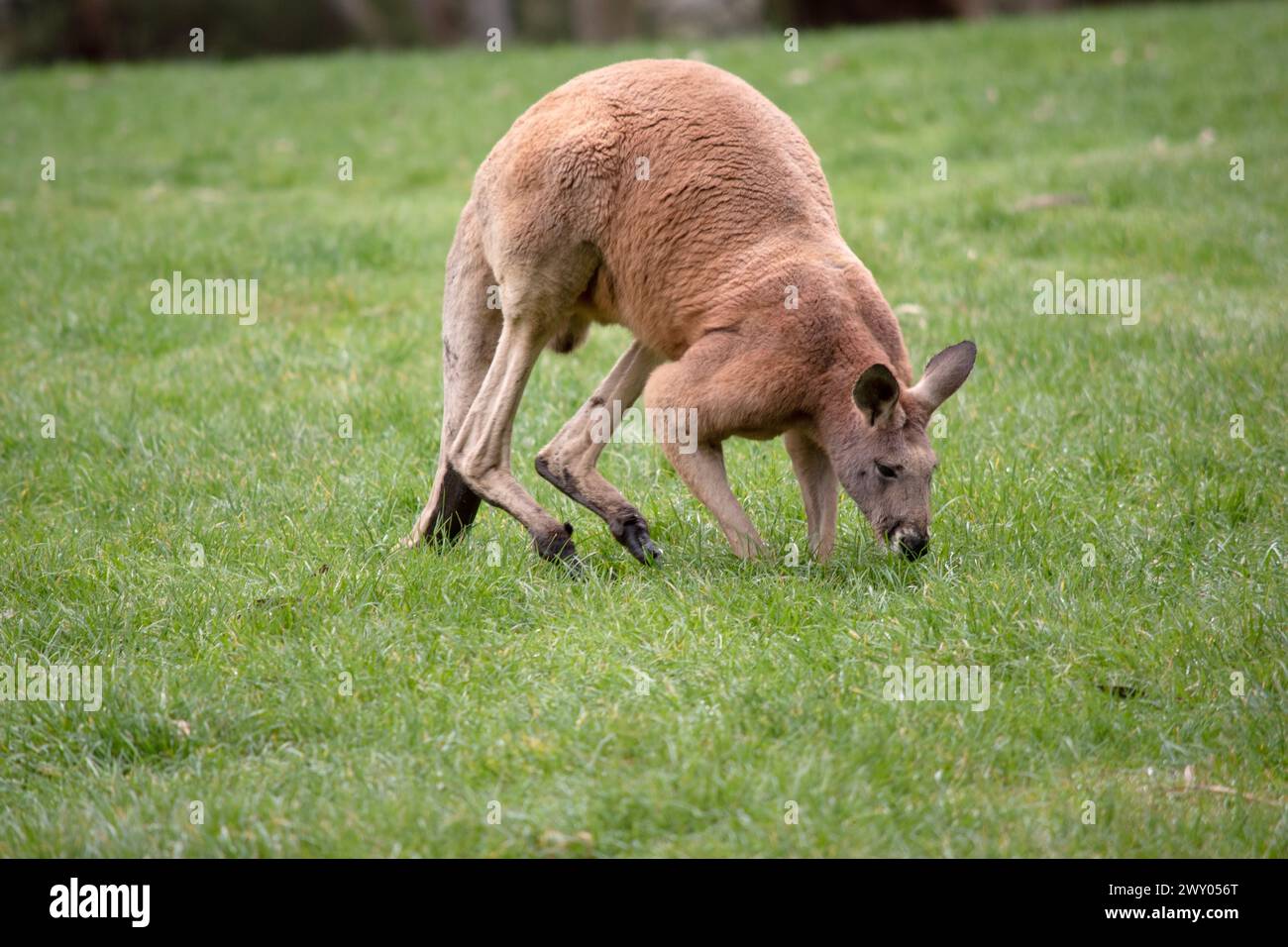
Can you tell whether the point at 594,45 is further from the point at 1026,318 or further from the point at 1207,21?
the point at 1026,318

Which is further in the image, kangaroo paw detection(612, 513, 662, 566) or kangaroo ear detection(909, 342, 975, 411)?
kangaroo paw detection(612, 513, 662, 566)

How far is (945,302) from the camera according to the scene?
870 centimetres

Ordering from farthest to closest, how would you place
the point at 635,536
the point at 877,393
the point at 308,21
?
the point at 308,21, the point at 635,536, the point at 877,393

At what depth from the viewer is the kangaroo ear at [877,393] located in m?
4.74

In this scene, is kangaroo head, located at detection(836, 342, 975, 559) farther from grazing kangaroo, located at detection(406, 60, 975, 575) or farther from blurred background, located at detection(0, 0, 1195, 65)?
blurred background, located at detection(0, 0, 1195, 65)

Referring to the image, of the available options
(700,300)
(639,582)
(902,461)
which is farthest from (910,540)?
(700,300)

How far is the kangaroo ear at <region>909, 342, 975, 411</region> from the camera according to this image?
513cm

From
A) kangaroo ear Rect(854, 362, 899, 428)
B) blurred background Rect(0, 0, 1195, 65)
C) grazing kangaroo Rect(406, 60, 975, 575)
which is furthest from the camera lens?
blurred background Rect(0, 0, 1195, 65)

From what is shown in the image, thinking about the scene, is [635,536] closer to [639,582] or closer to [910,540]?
[639,582]

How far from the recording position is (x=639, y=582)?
5.29 metres

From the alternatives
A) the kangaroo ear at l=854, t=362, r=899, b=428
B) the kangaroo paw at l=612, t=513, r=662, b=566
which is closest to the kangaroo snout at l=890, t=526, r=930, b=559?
the kangaroo ear at l=854, t=362, r=899, b=428

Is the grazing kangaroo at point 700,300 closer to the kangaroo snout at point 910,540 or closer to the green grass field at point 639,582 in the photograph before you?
the kangaroo snout at point 910,540

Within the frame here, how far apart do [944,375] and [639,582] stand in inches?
55.3
